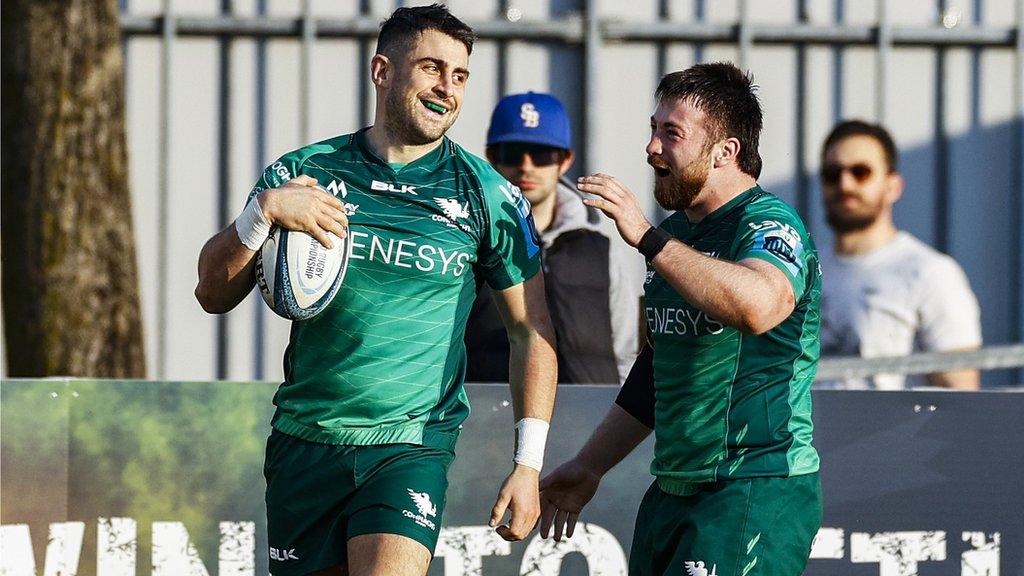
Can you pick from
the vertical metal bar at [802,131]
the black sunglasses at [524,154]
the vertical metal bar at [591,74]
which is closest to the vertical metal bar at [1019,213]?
the vertical metal bar at [802,131]

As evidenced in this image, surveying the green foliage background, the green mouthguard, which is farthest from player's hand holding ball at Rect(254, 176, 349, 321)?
the green foliage background

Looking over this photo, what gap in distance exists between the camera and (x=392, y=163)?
4156 millimetres

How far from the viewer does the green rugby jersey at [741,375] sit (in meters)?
3.70

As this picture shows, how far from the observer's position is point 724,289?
11.3ft

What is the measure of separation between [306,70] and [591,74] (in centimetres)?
182

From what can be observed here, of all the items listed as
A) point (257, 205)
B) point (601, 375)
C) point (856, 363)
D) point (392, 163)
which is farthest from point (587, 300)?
point (257, 205)

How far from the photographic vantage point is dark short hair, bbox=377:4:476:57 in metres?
4.17

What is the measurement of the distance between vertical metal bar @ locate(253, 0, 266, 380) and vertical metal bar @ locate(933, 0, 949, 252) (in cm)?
441

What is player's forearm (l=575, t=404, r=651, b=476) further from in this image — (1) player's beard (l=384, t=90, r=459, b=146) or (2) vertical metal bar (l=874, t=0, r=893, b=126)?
(2) vertical metal bar (l=874, t=0, r=893, b=126)

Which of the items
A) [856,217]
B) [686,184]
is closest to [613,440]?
[686,184]

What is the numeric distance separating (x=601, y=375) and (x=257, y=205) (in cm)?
223

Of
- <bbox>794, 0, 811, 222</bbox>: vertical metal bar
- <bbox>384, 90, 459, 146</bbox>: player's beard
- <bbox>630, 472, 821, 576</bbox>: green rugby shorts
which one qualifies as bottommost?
<bbox>630, 472, 821, 576</bbox>: green rugby shorts

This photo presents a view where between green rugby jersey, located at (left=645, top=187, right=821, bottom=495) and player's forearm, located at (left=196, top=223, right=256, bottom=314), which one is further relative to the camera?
player's forearm, located at (left=196, top=223, right=256, bottom=314)

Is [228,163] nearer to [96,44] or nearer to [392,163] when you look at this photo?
[96,44]
